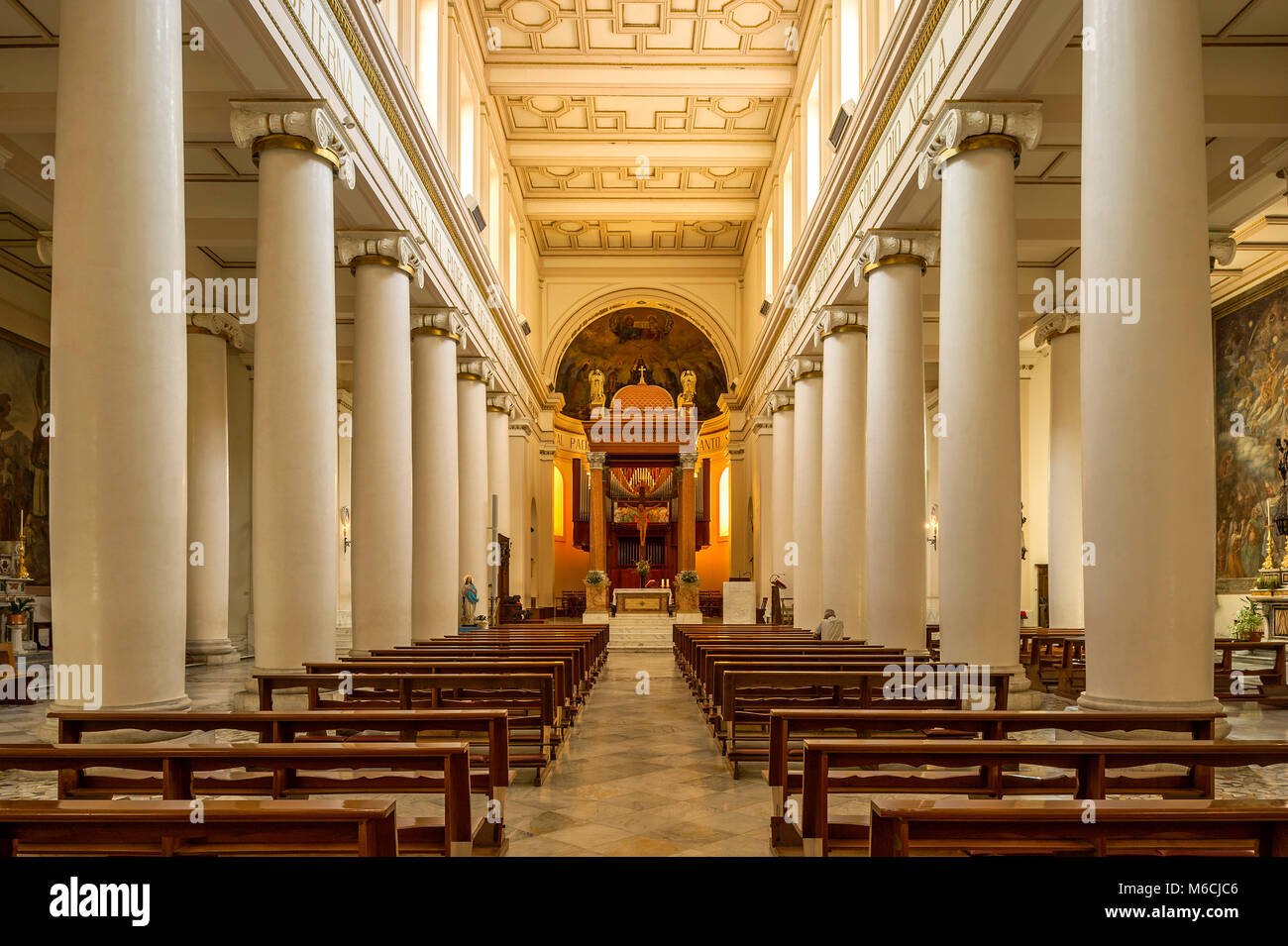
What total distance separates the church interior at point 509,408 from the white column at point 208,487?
0.08 m

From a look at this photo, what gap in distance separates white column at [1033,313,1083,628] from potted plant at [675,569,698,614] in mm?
10741

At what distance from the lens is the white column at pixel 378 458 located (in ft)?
39.2

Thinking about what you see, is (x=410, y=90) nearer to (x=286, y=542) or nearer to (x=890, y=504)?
(x=286, y=542)

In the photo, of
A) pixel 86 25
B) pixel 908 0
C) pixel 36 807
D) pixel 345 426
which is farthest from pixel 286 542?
pixel 345 426

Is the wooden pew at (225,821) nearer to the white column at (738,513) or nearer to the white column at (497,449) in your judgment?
the white column at (497,449)

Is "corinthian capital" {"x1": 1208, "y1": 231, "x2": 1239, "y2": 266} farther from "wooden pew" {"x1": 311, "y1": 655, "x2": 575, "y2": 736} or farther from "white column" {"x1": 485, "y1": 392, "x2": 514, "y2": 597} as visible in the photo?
"white column" {"x1": 485, "y1": 392, "x2": 514, "y2": 597}

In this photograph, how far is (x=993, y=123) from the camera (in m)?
9.00

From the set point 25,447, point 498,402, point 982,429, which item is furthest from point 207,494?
point 982,429

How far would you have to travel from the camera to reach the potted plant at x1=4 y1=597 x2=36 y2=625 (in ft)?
44.8

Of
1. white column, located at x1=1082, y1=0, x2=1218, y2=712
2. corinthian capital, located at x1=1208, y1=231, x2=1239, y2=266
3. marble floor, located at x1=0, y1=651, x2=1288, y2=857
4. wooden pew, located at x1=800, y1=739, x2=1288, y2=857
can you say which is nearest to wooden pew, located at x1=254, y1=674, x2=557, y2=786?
marble floor, located at x1=0, y1=651, x2=1288, y2=857

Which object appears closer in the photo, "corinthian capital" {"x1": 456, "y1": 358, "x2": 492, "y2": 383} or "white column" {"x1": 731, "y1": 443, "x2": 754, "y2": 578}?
"corinthian capital" {"x1": 456, "y1": 358, "x2": 492, "y2": 383}

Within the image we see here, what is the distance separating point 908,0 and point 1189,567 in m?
7.11

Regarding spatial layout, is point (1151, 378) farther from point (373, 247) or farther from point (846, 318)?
point (846, 318)

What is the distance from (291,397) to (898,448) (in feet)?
23.1
